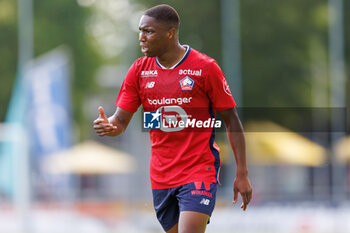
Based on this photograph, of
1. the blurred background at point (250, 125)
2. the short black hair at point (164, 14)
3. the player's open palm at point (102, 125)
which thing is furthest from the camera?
the blurred background at point (250, 125)

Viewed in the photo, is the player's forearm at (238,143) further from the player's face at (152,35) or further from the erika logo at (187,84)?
the player's face at (152,35)

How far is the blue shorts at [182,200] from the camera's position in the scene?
5727mm

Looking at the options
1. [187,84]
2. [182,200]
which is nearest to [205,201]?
[182,200]

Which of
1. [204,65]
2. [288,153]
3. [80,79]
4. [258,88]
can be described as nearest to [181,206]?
[204,65]

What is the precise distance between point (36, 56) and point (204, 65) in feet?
109

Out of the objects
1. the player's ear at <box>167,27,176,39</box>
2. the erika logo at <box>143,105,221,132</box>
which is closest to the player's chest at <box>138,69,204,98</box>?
the erika logo at <box>143,105,221,132</box>

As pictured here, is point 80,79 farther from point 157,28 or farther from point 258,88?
point 157,28

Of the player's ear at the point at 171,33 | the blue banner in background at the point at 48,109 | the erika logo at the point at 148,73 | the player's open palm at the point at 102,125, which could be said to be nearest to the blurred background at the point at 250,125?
the blue banner in background at the point at 48,109

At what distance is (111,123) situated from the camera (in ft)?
19.4

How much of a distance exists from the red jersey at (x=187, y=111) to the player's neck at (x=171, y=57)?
0.04 metres

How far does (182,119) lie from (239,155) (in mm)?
514

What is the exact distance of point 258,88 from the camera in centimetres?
2819

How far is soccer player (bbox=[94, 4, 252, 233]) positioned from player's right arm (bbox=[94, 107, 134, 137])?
2cm

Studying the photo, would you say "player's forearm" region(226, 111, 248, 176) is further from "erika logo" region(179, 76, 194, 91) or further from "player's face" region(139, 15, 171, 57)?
"player's face" region(139, 15, 171, 57)
